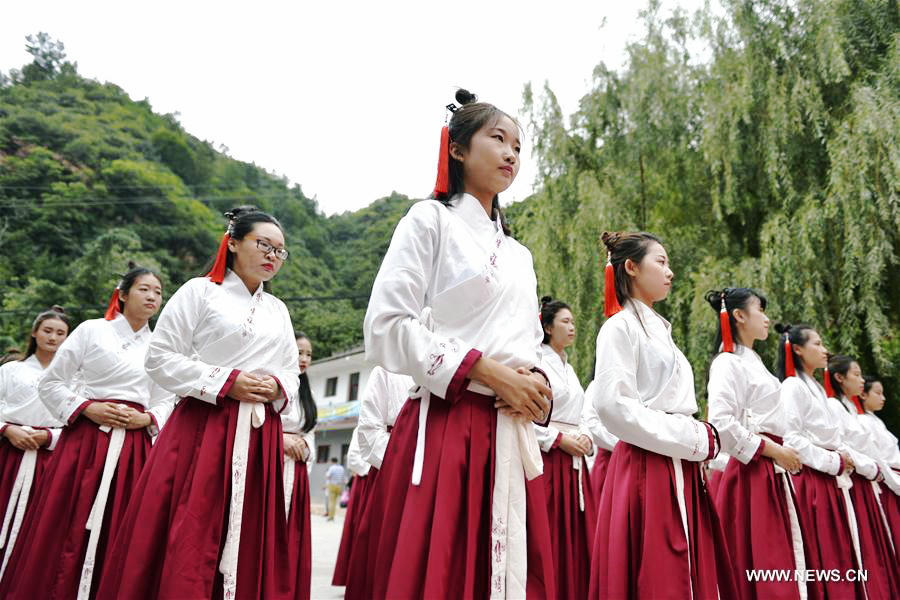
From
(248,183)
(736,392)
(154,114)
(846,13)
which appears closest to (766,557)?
(736,392)

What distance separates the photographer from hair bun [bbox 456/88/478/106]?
241 cm

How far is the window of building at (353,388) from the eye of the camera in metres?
28.3

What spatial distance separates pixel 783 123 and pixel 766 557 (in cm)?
567

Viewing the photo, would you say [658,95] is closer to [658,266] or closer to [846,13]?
[846,13]

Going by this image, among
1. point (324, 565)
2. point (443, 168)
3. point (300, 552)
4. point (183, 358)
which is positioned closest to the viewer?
point (443, 168)

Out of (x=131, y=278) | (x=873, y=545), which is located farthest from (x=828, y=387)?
(x=131, y=278)

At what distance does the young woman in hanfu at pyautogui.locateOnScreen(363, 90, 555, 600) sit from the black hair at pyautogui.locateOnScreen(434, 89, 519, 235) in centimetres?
13

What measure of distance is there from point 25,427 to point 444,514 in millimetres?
Result: 4291

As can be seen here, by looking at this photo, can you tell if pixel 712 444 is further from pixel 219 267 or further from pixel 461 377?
pixel 219 267

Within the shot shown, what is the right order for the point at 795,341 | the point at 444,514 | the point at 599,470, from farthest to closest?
the point at 795,341 < the point at 599,470 < the point at 444,514

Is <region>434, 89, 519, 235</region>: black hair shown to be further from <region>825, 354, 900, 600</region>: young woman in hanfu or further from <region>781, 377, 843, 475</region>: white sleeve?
<region>825, 354, 900, 600</region>: young woman in hanfu

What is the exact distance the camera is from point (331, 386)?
2991cm

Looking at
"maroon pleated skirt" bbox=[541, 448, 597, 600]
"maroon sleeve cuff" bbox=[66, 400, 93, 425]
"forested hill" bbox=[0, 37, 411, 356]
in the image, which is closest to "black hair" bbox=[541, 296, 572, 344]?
"maroon pleated skirt" bbox=[541, 448, 597, 600]

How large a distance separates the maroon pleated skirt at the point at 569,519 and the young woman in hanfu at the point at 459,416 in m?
2.20
